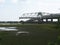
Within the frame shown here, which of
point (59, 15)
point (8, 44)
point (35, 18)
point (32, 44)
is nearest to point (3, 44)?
point (8, 44)

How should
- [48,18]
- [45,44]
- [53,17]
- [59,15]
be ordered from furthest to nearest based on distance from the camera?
[48,18], [53,17], [59,15], [45,44]

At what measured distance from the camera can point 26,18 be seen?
Answer: 166 m

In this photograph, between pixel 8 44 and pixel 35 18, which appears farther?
pixel 35 18

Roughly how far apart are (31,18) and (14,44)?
13260 cm

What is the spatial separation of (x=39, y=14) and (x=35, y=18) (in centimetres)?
597

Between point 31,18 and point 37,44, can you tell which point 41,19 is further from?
point 37,44

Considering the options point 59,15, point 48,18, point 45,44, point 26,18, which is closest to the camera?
point 45,44

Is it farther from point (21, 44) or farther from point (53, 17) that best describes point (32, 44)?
point (53, 17)

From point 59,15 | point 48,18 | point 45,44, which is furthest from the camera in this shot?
point 48,18

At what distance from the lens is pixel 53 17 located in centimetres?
12756

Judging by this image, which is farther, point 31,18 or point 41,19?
point 31,18

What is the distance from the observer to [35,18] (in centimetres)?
15400

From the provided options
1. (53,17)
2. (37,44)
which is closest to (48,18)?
(53,17)

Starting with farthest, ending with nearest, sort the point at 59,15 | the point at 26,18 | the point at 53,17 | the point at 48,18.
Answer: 1. the point at 26,18
2. the point at 48,18
3. the point at 53,17
4. the point at 59,15
